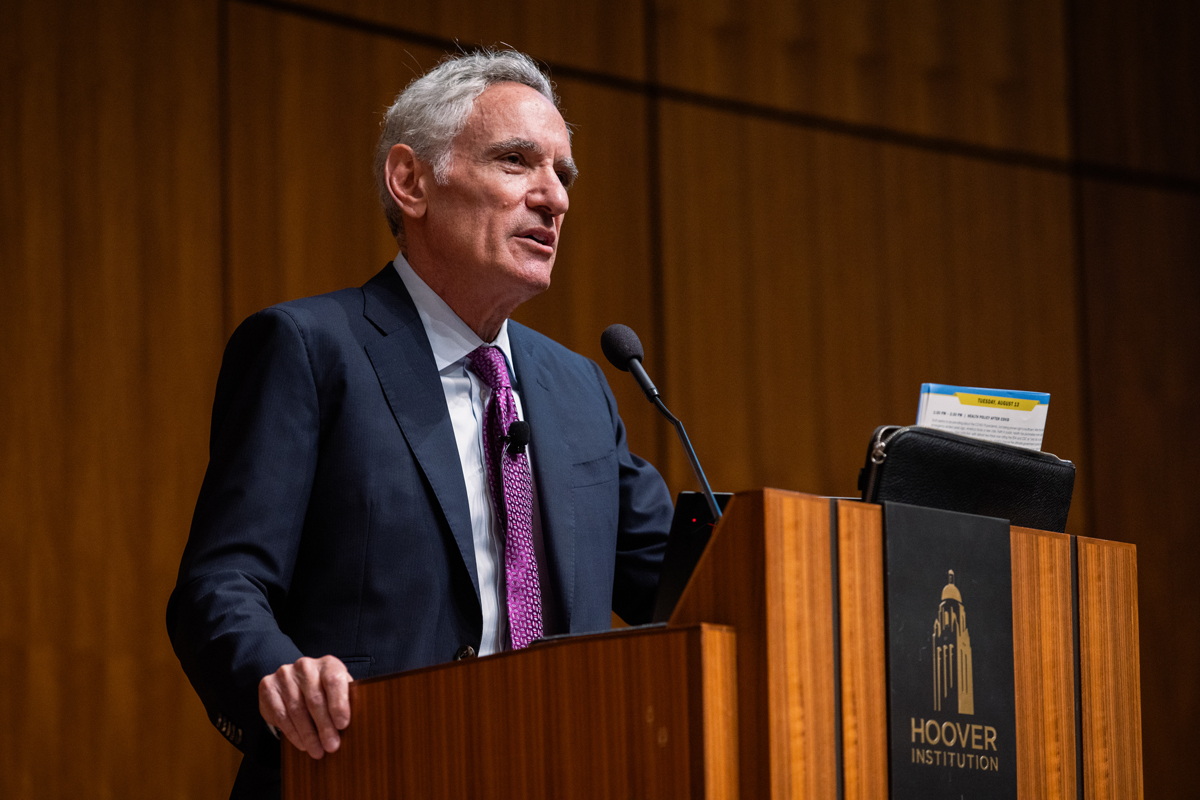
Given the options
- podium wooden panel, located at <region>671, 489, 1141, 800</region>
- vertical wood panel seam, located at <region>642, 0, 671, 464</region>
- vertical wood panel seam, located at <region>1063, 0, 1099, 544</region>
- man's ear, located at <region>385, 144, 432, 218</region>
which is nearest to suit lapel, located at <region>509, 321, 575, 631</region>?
man's ear, located at <region>385, 144, 432, 218</region>

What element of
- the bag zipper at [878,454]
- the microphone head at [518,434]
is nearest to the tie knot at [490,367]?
the microphone head at [518,434]

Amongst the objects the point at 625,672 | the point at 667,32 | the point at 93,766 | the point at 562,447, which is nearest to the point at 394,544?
the point at 562,447

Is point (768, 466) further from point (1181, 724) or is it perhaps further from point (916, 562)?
point (916, 562)

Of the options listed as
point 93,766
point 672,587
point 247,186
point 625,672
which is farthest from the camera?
point 247,186

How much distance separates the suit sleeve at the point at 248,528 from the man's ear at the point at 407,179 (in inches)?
14.2

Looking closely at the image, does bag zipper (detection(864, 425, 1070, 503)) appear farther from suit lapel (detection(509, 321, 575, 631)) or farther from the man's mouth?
the man's mouth

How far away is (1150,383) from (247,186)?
2.91 meters

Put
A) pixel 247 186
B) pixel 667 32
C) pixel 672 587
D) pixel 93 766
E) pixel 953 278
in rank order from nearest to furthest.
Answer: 1. pixel 672 587
2. pixel 93 766
3. pixel 247 186
4. pixel 667 32
5. pixel 953 278

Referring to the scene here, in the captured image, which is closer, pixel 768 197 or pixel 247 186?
pixel 247 186

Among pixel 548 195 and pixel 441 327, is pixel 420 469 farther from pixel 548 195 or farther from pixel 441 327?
pixel 548 195

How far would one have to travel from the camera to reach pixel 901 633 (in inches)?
45.2

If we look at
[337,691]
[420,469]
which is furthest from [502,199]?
[337,691]

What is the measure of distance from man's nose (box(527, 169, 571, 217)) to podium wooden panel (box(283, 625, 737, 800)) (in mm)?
881

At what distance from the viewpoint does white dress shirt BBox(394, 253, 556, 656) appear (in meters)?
1.70
